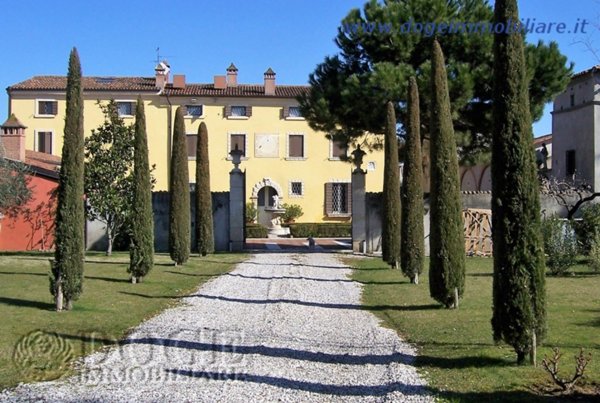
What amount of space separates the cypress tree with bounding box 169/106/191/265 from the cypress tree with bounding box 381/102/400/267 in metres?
5.71

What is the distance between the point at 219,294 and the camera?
523 inches

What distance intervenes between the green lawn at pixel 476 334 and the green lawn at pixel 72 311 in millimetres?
3915

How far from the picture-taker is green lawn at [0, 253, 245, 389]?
731 centimetres

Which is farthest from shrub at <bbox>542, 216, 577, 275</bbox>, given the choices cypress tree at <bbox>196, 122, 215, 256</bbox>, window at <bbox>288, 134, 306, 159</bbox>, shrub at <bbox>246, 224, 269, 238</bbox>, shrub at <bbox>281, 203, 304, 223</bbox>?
window at <bbox>288, 134, 306, 159</bbox>

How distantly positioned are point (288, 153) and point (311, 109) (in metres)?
17.0

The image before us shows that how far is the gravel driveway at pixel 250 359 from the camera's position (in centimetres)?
603

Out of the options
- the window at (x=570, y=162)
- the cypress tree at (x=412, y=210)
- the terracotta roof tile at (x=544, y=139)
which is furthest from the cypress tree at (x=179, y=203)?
the terracotta roof tile at (x=544, y=139)

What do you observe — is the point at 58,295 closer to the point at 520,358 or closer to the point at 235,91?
the point at 520,358

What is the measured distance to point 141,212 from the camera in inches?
579

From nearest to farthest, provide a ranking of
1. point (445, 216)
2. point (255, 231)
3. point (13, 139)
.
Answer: point (445, 216) < point (13, 139) < point (255, 231)

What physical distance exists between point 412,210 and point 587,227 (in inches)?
339

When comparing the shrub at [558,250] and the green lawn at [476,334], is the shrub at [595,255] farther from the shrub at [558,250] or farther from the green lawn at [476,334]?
the green lawn at [476,334]

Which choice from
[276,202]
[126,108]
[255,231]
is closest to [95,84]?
[126,108]

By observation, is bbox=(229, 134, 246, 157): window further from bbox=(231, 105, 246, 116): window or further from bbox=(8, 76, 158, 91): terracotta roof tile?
bbox=(8, 76, 158, 91): terracotta roof tile
